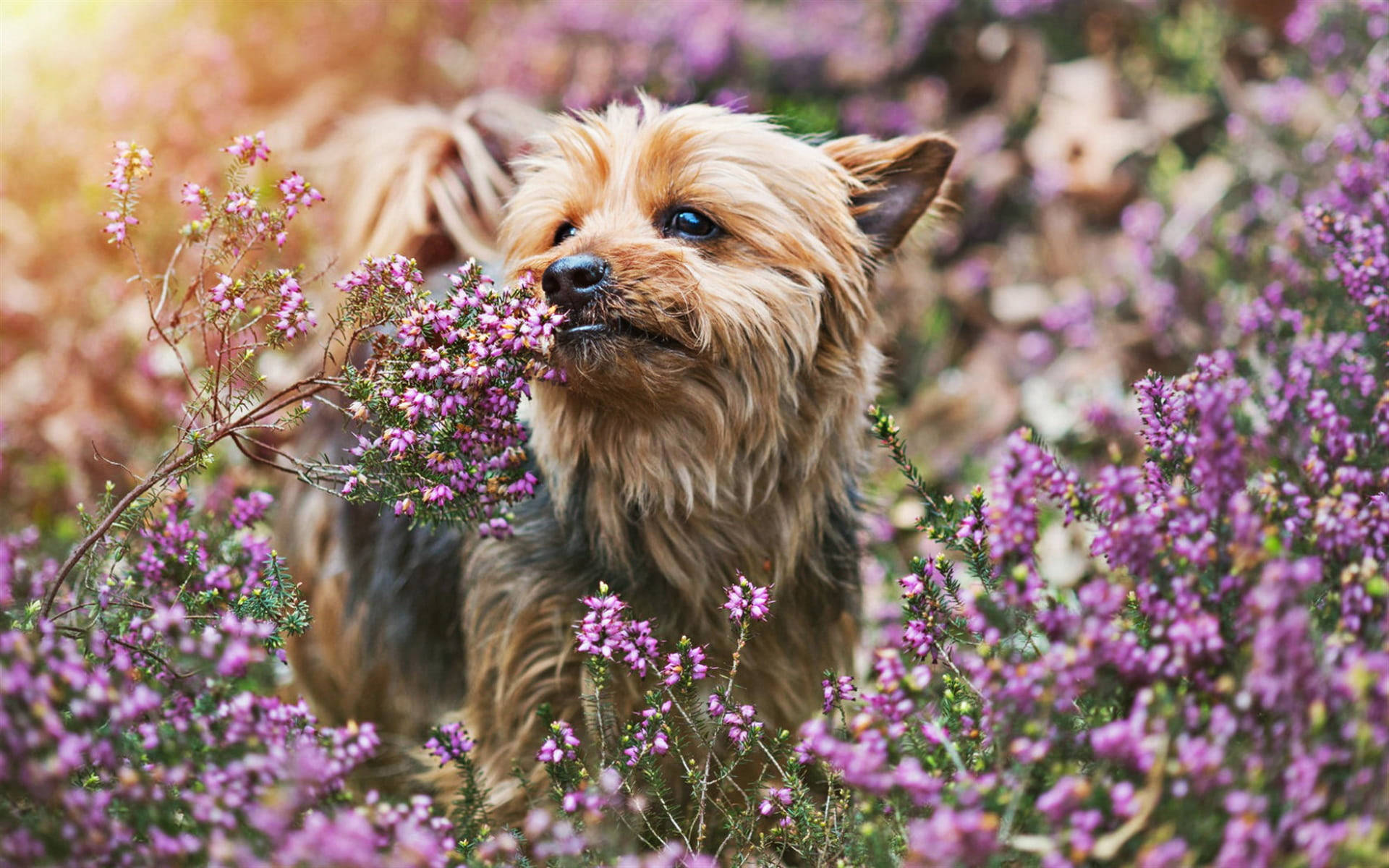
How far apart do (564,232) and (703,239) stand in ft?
1.31

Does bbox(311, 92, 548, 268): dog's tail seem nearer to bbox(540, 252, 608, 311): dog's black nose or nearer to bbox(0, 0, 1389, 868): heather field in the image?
bbox(0, 0, 1389, 868): heather field

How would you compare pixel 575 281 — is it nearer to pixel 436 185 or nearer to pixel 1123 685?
pixel 1123 685

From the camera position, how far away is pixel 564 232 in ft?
9.15

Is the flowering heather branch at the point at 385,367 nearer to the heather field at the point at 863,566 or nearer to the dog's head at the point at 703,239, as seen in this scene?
the heather field at the point at 863,566

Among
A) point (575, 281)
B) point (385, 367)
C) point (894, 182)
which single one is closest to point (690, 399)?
point (575, 281)

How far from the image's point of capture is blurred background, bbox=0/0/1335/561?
16.0ft

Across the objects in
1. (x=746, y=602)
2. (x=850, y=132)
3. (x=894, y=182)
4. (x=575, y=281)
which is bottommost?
(x=746, y=602)

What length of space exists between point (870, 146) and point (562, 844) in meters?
2.16

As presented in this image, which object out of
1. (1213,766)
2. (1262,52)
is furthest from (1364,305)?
(1262,52)

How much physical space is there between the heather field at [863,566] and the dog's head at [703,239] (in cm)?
23

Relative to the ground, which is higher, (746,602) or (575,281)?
(575,281)

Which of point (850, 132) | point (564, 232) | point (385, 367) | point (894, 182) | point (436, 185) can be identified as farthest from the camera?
point (850, 132)

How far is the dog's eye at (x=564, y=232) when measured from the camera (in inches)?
108

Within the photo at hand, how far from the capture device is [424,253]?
3.98 metres
